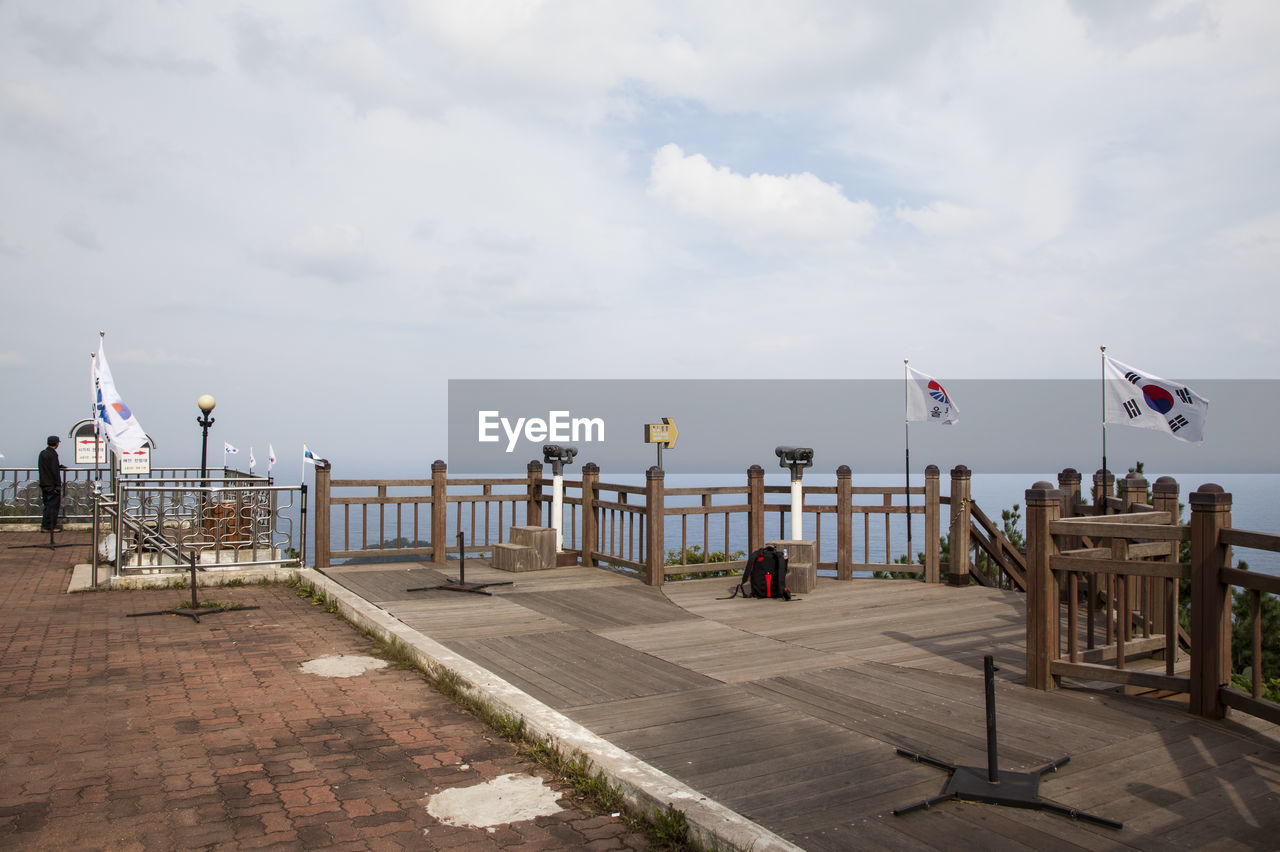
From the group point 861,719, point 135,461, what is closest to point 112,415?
point 135,461

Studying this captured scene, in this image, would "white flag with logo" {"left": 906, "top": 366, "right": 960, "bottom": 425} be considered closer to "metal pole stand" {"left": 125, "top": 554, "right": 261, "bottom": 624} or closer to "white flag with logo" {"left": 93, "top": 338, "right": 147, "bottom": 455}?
"metal pole stand" {"left": 125, "top": 554, "right": 261, "bottom": 624}

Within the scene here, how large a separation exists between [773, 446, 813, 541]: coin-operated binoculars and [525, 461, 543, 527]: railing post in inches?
147

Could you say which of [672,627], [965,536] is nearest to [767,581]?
[672,627]

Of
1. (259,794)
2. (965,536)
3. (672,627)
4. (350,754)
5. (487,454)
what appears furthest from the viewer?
(487,454)

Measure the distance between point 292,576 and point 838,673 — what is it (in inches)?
303

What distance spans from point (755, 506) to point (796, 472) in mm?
673

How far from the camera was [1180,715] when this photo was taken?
5.21 meters

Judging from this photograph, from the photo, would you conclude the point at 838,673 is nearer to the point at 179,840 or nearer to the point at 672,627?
the point at 672,627

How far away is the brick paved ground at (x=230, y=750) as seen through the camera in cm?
377

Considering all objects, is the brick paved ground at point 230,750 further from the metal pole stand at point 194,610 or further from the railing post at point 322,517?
the railing post at point 322,517

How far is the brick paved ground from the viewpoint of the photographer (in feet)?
12.4

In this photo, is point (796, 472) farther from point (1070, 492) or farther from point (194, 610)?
point (194, 610)

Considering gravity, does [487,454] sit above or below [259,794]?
above

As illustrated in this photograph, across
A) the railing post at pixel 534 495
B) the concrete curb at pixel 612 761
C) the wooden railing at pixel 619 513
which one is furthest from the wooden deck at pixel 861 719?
the railing post at pixel 534 495
